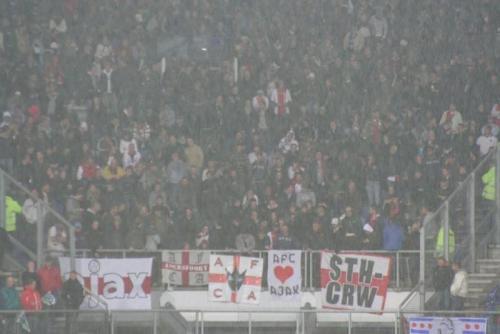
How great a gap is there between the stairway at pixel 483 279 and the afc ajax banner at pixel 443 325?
2.57 meters

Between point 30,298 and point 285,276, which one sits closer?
point 30,298

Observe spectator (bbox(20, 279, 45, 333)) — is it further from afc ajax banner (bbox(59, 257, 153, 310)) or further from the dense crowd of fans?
afc ajax banner (bbox(59, 257, 153, 310))

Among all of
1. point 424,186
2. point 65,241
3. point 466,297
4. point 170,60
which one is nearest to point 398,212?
point 424,186

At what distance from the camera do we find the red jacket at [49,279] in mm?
26375

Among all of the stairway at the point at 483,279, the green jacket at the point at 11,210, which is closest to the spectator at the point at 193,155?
the green jacket at the point at 11,210

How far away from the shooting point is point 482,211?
27906mm

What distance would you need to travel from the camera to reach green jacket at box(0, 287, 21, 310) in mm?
25219

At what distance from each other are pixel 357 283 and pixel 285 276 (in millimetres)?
1470

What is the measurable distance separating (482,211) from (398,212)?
100 inches

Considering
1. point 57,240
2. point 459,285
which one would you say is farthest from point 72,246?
point 459,285

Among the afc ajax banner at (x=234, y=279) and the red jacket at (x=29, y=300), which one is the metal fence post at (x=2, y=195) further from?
the afc ajax banner at (x=234, y=279)

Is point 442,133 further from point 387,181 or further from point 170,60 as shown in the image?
point 170,60

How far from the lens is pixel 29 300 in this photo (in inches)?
1006

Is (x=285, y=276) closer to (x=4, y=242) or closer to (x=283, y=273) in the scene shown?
(x=283, y=273)
